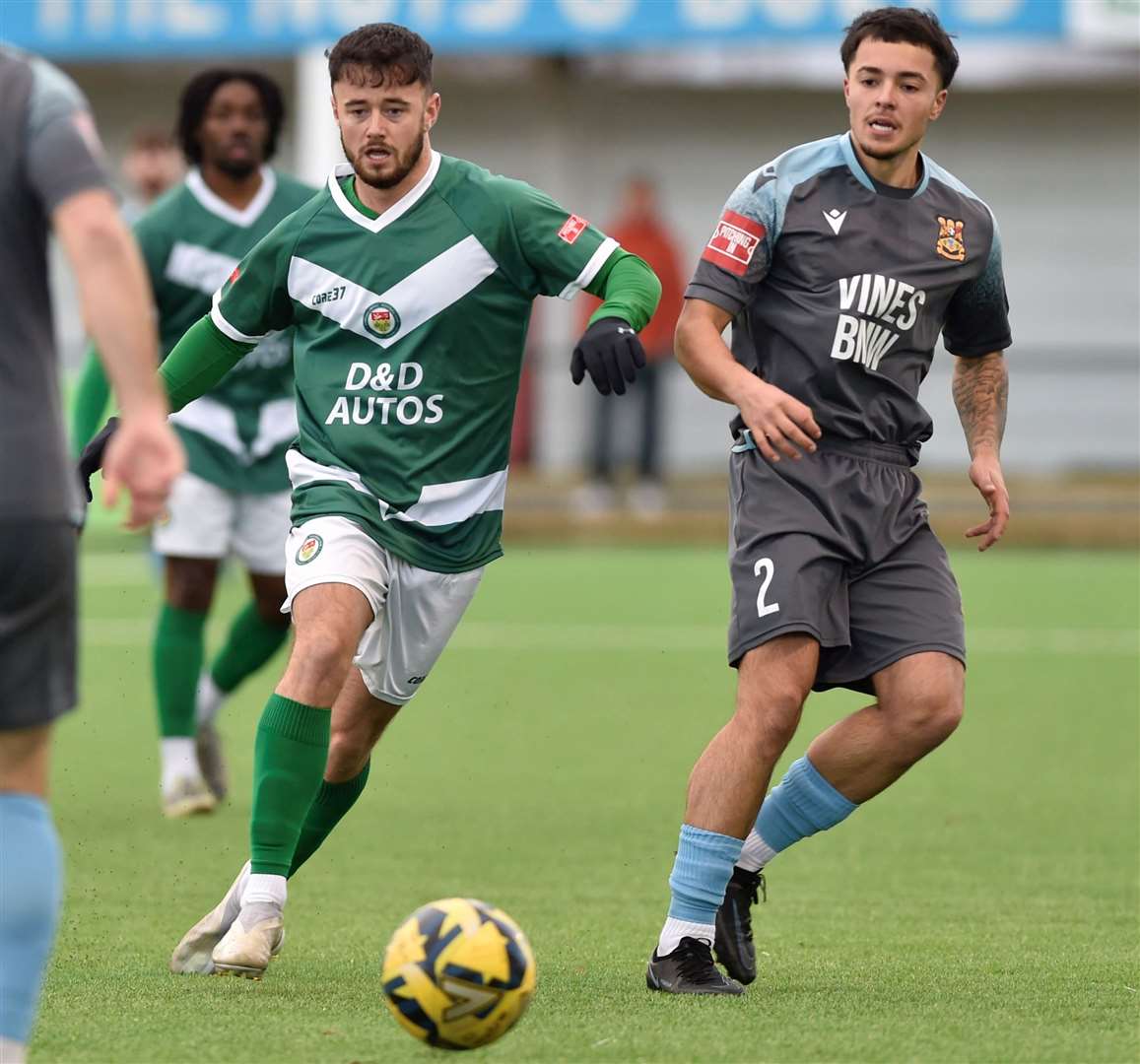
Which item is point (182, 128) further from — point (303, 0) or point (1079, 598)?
point (303, 0)

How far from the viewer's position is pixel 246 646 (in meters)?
8.19

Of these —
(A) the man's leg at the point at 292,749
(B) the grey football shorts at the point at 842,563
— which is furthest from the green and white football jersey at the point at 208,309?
(B) the grey football shorts at the point at 842,563

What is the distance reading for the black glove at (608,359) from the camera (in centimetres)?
486

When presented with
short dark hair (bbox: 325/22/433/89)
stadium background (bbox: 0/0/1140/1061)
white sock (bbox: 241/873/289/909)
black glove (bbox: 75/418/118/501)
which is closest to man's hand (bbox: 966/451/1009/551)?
stadium background (bbox: 0/0/1140/1061)

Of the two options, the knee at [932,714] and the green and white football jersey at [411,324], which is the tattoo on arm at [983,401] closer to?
the knee at [932,714]

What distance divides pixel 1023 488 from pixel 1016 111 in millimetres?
4847

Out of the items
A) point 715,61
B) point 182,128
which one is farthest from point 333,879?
point 715,61

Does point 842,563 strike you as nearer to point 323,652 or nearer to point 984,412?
point 984,412

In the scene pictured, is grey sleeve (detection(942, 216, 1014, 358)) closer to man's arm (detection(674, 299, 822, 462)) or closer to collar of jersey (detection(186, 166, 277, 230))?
man's arm (detection(674, 299, 822, 462))

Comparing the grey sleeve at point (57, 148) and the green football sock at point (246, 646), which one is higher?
the grey sleeve at point (57, 148)

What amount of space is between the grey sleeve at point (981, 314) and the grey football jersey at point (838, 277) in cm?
10

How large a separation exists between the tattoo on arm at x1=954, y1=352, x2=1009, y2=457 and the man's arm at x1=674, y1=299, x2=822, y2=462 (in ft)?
2.32

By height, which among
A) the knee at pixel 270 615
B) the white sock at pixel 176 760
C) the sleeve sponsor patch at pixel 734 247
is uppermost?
the sleeve sponsor patch at pixel 734 247

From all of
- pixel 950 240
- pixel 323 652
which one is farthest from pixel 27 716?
pixel 950 240
